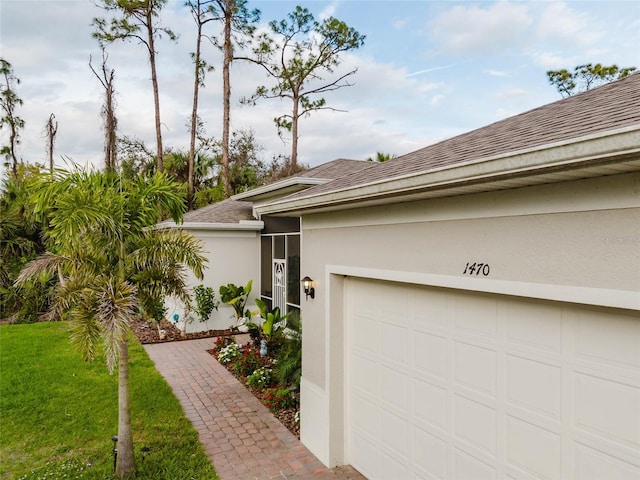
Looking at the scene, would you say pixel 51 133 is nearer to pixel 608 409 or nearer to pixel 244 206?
pixel 244 206

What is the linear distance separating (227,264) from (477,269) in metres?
12.1

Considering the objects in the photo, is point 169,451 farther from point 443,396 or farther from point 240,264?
point 240,264

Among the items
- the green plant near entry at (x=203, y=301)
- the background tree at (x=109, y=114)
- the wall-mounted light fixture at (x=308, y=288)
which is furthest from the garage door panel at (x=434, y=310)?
the background tree at (x=109, y=114)

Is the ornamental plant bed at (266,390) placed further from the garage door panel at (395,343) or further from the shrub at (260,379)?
the garage door panel at (395,343)

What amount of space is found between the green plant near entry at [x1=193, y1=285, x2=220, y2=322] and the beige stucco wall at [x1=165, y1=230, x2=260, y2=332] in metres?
0.26

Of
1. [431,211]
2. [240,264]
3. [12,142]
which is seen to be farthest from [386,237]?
[12,142]

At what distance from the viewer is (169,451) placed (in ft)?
21.2

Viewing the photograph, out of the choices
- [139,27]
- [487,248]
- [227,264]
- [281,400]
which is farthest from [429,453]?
[139,27]

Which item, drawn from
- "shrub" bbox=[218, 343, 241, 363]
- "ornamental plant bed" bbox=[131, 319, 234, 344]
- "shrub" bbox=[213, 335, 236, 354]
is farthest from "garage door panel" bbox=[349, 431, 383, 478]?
"ornamental plant bed" bbox=[131, 319, 234, 344]

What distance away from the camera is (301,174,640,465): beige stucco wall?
2885mm

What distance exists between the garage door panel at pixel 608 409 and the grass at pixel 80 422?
15.1 ft

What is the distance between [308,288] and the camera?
6.69 meters

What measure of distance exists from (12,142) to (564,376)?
4089 cm

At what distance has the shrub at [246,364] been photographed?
404 inches
